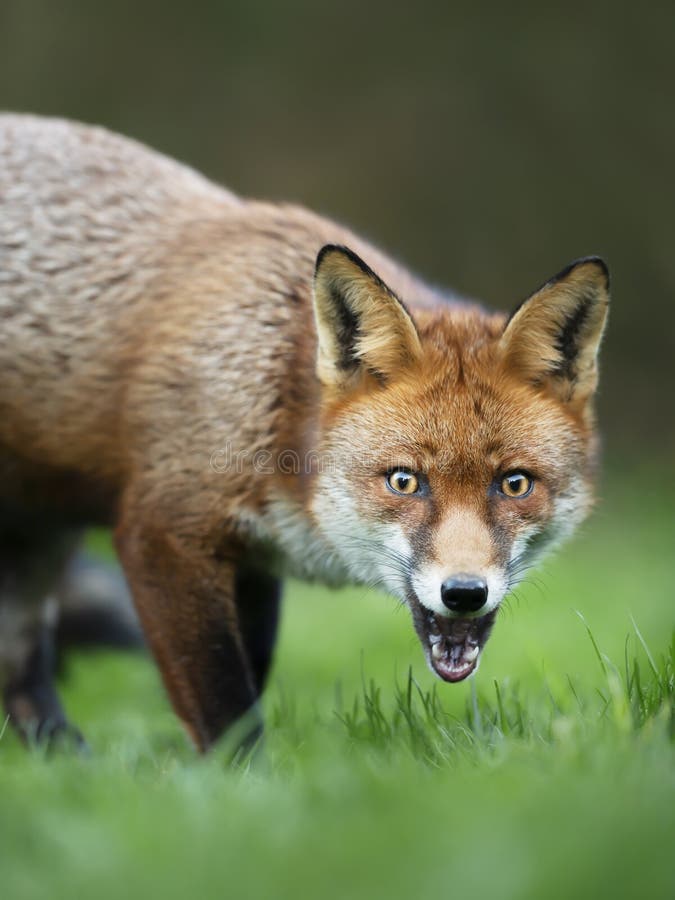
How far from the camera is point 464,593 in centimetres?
416

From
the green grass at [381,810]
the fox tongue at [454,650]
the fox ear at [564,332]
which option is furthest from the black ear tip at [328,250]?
the green grass at [381,810]

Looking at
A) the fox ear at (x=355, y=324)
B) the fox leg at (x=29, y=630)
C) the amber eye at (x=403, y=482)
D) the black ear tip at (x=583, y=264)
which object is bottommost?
the fox leg at (x=29, y=630)

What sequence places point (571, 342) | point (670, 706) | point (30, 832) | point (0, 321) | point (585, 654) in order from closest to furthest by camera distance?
1. point (30, 832)
2. point (670, 706)
3. point (571, 342)
4. point (0, 321)
5. point (585, 654)

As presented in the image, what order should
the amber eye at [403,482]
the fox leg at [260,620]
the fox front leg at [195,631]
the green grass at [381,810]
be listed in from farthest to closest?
1. the fox leg at [260,620]
2. the fox front leg at [195,631]
3. the amber eye at [403,482]
4. the green grass at [381,810]

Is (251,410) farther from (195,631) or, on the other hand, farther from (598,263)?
(598,263)

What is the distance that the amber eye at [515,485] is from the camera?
462 centimetres

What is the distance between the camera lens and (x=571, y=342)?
4902mm

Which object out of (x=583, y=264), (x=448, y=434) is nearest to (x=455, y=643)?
(x=448, y=434)

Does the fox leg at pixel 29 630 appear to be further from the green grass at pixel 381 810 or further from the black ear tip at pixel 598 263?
the black ear tip at pixel 598 263

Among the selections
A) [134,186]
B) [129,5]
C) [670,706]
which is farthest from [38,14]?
[670,706]

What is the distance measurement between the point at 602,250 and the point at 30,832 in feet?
44.6

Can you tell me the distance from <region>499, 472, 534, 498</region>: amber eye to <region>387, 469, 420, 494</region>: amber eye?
0.34 m

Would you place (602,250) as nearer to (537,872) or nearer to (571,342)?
(571,342)

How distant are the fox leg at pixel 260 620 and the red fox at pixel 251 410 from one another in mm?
13
